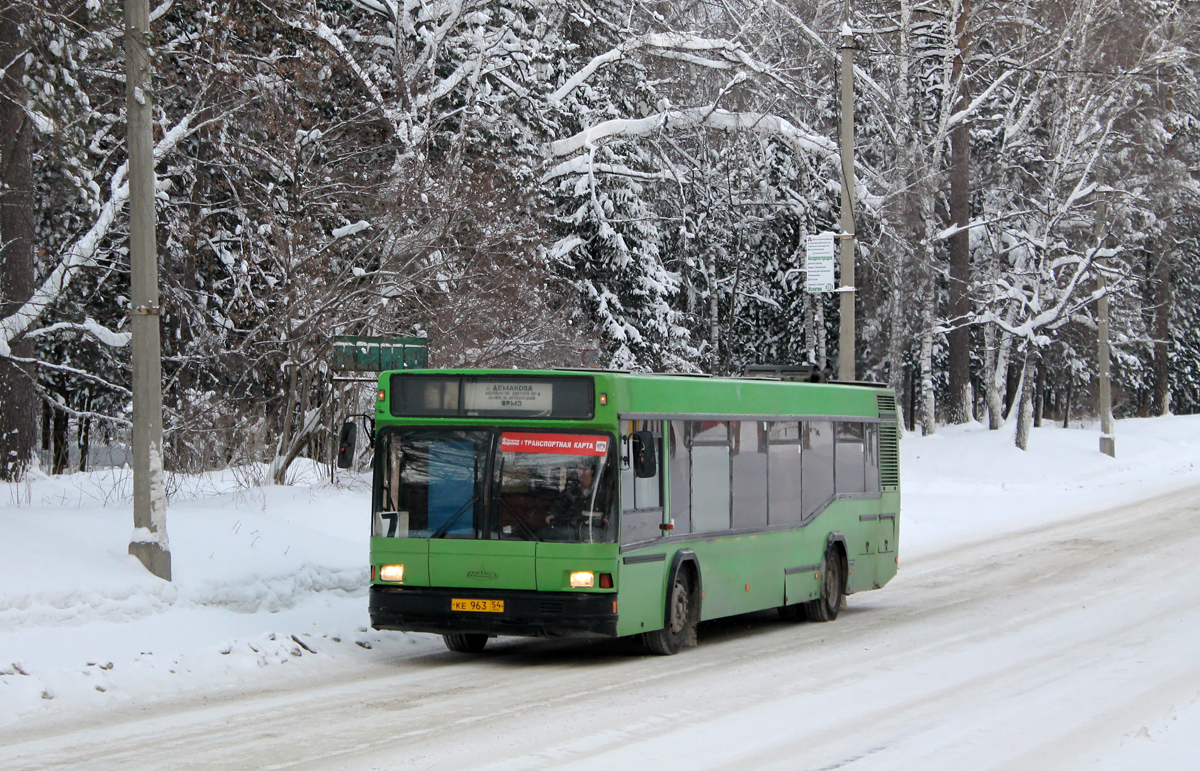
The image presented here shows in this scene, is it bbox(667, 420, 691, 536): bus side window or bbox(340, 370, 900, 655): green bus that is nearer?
bbox(340, 370, 900, 655): green bus

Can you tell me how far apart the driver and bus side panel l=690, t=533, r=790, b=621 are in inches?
68.5

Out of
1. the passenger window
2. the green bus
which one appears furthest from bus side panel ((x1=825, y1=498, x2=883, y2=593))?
the green bus

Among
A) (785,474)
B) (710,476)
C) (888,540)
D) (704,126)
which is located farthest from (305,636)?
(704,126)

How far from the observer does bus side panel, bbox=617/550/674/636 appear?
11.4 m

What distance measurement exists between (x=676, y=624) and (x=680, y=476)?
51.5 inches

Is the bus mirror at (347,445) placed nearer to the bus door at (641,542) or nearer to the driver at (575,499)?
the driver at (575,499)

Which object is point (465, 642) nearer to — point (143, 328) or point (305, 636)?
point (305, 636)

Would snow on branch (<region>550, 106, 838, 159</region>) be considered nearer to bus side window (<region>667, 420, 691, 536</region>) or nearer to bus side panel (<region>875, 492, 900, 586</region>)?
bus side panel (<region>875, 492, 900, 586</region>)

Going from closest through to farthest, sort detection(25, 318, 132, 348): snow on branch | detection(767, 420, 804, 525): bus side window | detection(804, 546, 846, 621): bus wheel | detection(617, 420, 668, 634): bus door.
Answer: detection(617, 420, 668, 634): bus door
detection(767, 420, 804, 525): bus side window
detection(804, 546, 846, 621): bus wheel
detection(25, 318, 132, 348): snow on branch

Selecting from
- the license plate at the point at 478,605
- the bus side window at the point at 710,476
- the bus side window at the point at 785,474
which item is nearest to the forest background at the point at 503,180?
the bus side window at the point at 785,474

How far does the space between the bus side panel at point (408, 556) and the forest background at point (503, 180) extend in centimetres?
447

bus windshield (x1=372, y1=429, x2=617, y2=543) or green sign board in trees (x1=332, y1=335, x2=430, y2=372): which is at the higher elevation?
green sign board in trees (x1=332, y1=335, x2=430, y2=372)

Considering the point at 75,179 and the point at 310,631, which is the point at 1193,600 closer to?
the point at 310,631

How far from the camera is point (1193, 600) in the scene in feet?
50.9
